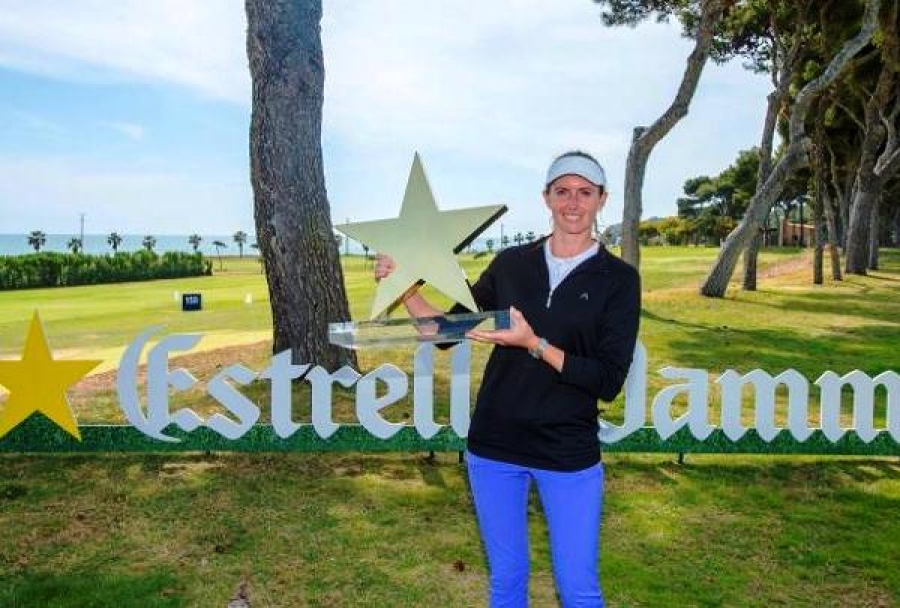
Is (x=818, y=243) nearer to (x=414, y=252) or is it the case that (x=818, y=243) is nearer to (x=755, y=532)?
(x=755, y=532)

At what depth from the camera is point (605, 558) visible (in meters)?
5.04

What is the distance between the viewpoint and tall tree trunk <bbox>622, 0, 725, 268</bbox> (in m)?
17.4

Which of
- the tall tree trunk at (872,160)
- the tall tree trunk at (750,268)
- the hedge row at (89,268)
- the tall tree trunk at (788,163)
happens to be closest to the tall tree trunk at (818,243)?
the tall tree trunk at (750,268)

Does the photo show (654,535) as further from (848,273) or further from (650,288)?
(848,273)

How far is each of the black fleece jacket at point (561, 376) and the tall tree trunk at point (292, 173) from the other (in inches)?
227

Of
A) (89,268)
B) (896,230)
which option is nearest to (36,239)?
(89,268)

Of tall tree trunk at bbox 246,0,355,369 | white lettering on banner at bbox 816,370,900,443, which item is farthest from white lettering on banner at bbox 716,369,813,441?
tall tree trunk at bbox 246,0,355,369

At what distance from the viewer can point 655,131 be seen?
17734 millimetres

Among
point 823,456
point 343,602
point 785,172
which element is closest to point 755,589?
point 343,602

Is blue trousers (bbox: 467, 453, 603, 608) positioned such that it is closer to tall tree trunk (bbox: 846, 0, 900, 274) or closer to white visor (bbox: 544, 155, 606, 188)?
white visor (bbox: 544, 155, 606, 188)

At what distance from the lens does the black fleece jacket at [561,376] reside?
2949 millimetres

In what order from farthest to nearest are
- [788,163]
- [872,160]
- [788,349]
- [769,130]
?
[872,160] < [769,130] < [788,163] < [788,349]

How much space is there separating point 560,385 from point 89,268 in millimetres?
43107

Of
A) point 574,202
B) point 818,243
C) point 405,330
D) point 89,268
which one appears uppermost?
point 818,243
